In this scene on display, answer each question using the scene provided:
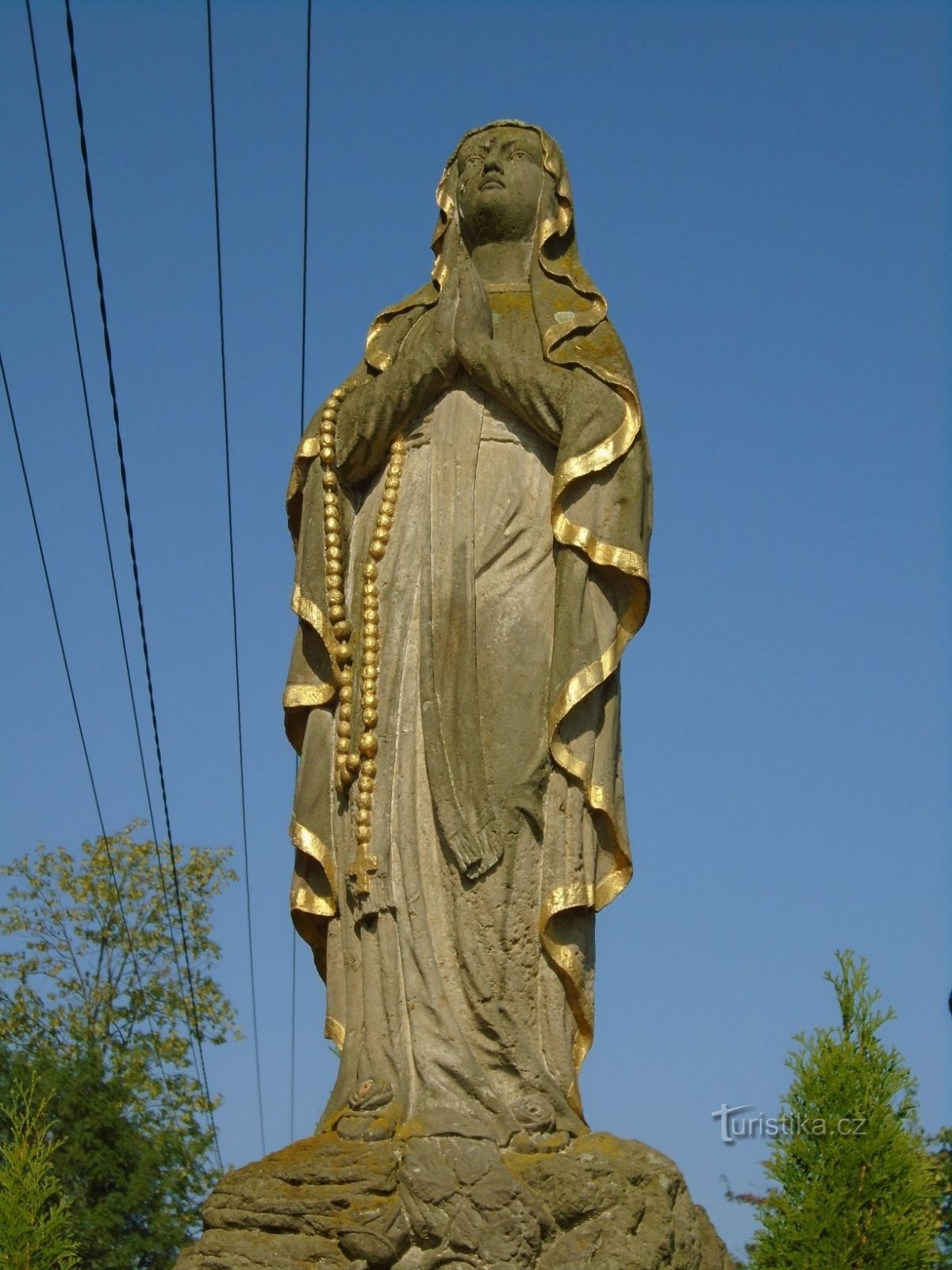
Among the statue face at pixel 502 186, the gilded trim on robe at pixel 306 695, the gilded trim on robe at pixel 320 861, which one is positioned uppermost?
the statue face at pixel 502 186

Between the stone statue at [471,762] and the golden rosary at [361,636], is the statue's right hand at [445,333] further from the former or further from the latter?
the golden rosary at [361,636]

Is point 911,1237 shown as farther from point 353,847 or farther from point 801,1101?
point 353,847

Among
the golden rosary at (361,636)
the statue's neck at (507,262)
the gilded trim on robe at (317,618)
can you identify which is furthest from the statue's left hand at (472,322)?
the gilded trim on robe at (317,618)

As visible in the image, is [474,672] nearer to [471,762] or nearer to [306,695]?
[471,762]

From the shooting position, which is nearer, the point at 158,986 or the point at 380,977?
the point at 380,977

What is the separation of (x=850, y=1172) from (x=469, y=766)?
2.38m

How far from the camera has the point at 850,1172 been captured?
29.7 feet

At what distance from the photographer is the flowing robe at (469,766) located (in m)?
8.86

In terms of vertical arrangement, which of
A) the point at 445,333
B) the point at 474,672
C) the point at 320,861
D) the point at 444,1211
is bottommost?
the point at 444,1211

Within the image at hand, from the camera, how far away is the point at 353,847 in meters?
9.30

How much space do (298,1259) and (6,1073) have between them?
1423cm

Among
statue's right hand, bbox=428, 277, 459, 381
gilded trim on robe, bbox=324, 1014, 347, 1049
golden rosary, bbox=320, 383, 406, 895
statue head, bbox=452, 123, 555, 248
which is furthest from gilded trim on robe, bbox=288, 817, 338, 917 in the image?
statue head, bbox=452, 123, 555, 248

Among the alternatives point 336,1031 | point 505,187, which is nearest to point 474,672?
point 336,1031

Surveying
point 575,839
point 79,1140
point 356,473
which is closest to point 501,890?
point 575,839
